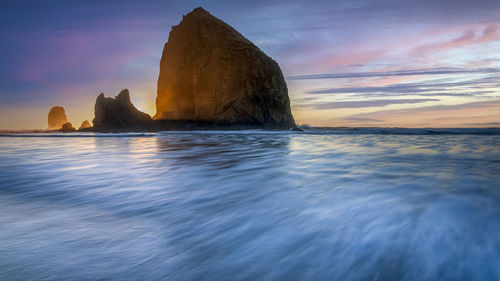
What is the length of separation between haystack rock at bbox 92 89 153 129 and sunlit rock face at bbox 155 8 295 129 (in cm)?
639

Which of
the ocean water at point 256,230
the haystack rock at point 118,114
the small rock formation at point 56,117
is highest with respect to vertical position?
the small rock formation at point 56,117

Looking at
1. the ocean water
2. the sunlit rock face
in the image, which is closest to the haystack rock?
the sunlit rock face

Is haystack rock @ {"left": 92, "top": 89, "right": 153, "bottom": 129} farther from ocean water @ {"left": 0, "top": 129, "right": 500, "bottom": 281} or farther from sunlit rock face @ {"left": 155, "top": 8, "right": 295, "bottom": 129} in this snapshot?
ocean water @ {"left": 0, "top": 129, "right": 500, "bottom": 281}

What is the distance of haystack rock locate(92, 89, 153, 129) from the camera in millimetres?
36062

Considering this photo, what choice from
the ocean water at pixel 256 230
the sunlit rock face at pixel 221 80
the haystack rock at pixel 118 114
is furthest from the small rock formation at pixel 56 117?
the ocean water at pixel 256 230

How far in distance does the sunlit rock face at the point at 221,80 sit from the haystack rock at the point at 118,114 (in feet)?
21.0

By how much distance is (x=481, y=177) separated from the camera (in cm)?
327

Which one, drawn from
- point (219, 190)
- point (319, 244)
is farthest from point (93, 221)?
point (319, 244)

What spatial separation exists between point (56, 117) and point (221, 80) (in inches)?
6621

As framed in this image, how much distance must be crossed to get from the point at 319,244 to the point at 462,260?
0.67m

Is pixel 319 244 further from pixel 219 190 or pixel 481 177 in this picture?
pixel 481 177

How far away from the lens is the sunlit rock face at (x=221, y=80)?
121ft

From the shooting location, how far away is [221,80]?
1474 inches

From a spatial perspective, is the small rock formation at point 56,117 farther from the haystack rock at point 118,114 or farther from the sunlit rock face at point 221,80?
the sunlit rock face at point 221,80
